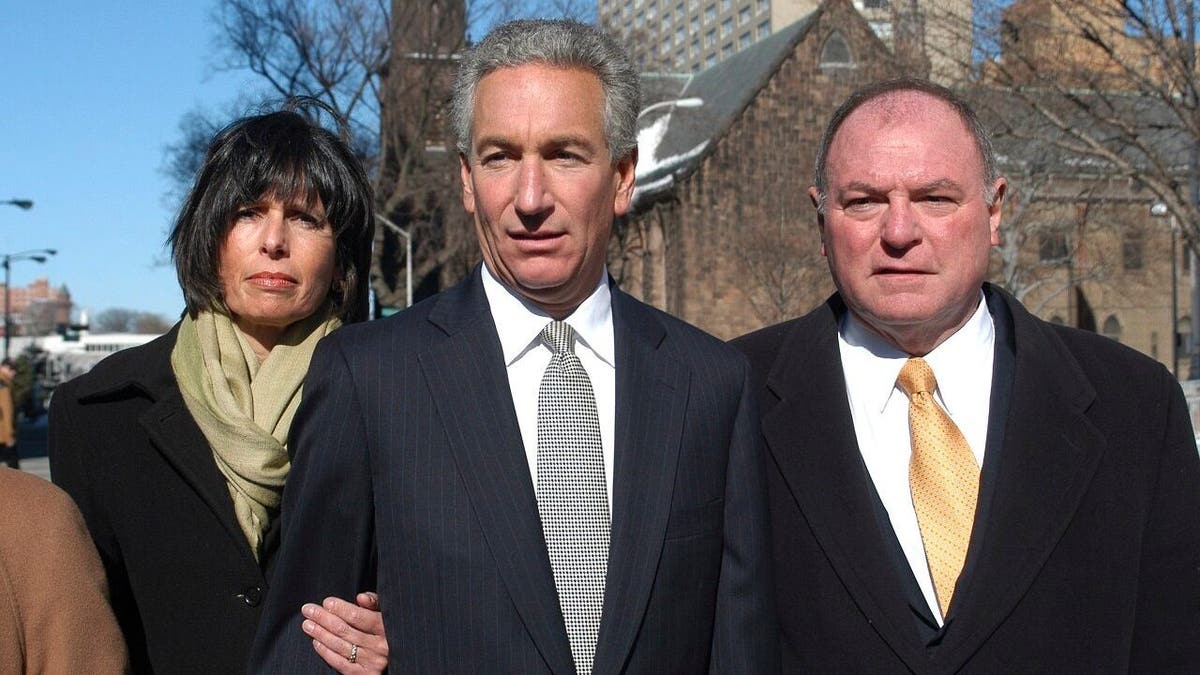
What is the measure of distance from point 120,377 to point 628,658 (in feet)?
4.95

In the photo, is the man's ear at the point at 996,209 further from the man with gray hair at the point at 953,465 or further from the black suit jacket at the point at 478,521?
the black suit jacket at the point at 478,521

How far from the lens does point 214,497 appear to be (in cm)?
275

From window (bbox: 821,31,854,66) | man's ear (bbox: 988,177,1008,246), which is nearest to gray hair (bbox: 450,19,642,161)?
man's ear (bbox: 988,177,1008,246)

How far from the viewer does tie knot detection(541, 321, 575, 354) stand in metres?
2.46

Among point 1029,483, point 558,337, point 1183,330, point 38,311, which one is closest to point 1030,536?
point 1029,483

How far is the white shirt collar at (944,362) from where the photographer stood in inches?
113

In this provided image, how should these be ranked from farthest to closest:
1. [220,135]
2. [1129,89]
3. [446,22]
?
[446,22]
[1129,89]
[220,135]

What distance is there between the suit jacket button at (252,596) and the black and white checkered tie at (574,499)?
86cm

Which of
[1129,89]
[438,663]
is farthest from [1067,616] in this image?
[1129,89]

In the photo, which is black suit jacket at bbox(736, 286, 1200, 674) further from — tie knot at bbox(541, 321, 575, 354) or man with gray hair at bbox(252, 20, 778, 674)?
tie knot at bbox(541, 321, 575, 354)

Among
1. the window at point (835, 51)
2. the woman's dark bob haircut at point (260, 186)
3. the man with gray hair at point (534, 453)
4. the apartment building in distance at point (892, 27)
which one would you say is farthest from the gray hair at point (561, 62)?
the window at point (835, 51)

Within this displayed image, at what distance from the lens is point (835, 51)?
142 ft

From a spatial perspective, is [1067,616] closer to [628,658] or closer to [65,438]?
[628,658]

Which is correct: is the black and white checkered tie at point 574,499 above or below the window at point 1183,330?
above
